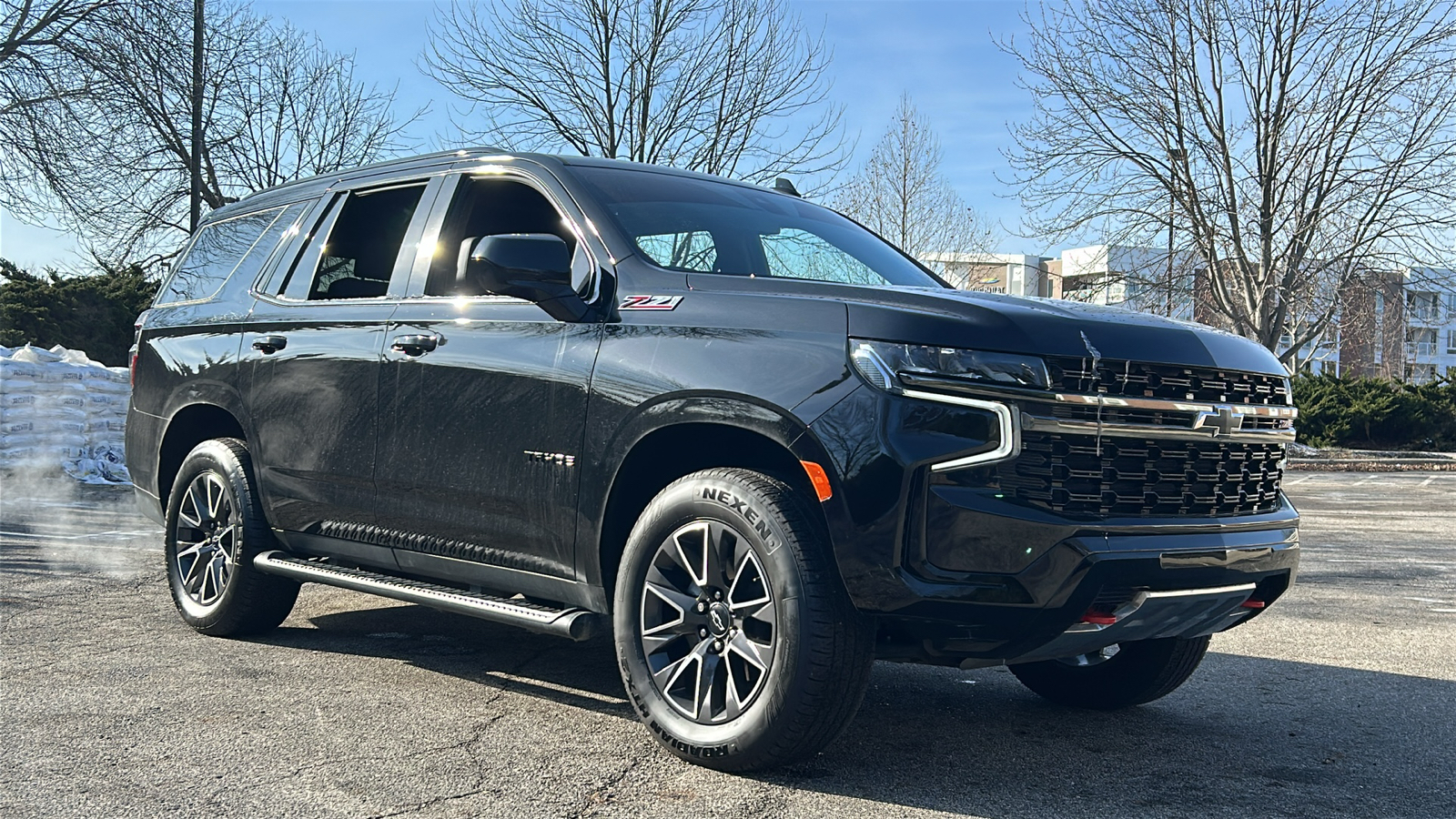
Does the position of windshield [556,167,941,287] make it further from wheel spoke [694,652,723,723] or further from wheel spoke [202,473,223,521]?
wheel spoke [202,473,223,521]

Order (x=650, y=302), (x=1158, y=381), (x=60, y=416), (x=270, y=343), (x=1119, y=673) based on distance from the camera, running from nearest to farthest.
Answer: (x=1158, y=381) → (x=650, y=302) → (x=1119, y=673) → (x=270, y=343) → (x=60, y=416)

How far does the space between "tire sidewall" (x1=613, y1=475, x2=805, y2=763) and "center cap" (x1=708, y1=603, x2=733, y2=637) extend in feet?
0.74

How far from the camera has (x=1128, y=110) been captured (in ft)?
89.5

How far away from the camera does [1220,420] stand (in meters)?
3.63

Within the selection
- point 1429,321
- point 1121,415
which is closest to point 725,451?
point 1121,415

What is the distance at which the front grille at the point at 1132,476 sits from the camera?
329 centimetres

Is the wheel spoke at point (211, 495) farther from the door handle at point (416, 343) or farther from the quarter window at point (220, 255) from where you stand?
the door handle at point (416, 343)

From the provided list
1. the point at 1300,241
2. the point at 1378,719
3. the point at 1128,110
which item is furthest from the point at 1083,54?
the point at 1378,719

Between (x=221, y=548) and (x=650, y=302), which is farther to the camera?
(x=221, y=548)

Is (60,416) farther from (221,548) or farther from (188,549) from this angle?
(221,548)

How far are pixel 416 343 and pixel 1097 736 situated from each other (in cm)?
281

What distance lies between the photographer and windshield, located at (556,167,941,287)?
4375 millimetres

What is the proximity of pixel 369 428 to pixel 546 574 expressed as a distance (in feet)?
3.60

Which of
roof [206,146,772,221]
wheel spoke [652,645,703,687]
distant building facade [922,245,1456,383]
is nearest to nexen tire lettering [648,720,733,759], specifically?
wheel spoke [652,645,703,687]
